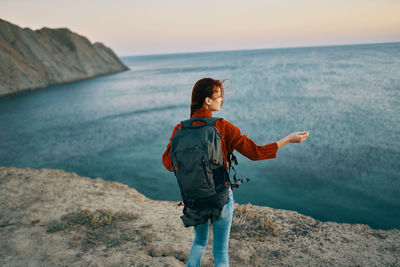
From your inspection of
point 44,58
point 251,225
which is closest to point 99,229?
point 251,225

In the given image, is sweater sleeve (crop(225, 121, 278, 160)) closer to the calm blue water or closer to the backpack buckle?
the backpack buckle

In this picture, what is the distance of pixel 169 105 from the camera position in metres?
24.9

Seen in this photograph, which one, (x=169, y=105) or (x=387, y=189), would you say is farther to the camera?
(x=169, y=105)

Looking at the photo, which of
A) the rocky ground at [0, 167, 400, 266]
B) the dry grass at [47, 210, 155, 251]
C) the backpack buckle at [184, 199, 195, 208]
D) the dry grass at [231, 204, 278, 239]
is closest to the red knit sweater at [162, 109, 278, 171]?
the backpack buckle at [184, 199, 195, 208]

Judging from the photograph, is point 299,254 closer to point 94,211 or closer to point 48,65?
point 94,211

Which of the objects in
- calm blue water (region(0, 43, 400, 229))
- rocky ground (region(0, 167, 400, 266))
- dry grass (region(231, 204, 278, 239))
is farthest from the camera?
calm blue water (region(0, 43, 400, 229))

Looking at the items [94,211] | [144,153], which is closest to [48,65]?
[144,153]

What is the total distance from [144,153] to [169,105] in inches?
504

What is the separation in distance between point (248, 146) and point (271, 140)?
1205 cm

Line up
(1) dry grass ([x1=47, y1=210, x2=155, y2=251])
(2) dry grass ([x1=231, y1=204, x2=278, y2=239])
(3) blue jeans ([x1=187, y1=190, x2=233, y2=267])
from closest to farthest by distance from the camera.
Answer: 1. (3) blue jeans ([x1=187, y1=190, x2=233, y2=267])
2. (1) dry grass ([x1=47, y1=210, x2=155, y2=251])
3. (2) dry grass ([x1=231, y1=204, x2=278, y2=239])

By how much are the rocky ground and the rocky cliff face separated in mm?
32730

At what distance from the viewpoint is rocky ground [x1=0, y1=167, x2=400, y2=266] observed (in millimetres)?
3752

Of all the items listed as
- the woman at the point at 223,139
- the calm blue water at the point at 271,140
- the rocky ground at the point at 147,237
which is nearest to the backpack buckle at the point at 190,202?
the woman at the point at 223,139

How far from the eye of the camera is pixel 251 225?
4637mm
